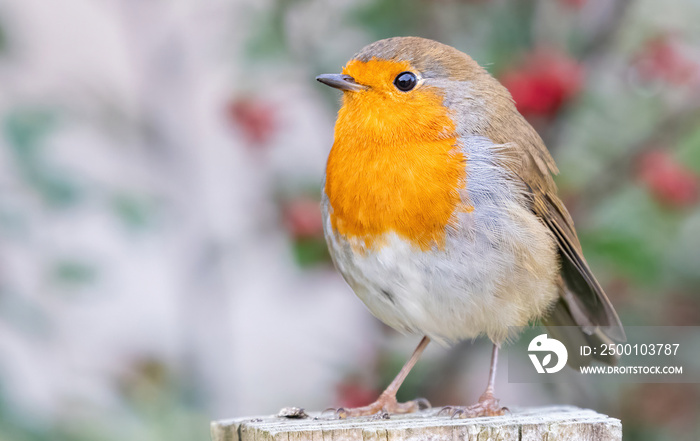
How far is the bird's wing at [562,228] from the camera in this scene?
2490mm

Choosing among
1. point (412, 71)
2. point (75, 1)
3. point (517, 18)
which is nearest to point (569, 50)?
point (517, 18)

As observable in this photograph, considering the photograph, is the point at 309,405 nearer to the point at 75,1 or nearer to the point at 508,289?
the point at 508,289

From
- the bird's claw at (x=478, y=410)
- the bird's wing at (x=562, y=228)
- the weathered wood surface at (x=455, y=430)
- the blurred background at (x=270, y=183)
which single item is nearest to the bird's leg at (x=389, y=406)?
the bird's claw at (x=478, y=410)

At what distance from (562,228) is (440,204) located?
516 mm

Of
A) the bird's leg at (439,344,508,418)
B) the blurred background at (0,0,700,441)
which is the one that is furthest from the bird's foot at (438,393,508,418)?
the blurred background at (0,0,700,441)

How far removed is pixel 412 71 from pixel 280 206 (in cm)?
101

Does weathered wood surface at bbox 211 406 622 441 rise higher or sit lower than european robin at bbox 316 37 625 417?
lower

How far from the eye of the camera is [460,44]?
3369 mm

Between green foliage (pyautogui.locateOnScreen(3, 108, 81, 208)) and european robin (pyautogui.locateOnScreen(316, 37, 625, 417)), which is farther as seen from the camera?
green foliage (pyautogui.locateOnScreen(3, 108, 81, 208))

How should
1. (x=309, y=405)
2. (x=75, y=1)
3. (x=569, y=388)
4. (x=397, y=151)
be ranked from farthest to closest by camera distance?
→ (x=75, y=1)
(x=309, y=405)
(x=569, y=388)
(x=397, y=151)

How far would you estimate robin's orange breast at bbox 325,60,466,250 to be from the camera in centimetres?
229

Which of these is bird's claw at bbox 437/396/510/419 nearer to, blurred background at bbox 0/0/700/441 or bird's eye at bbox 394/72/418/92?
blurred background at bbox 0/0/700/441

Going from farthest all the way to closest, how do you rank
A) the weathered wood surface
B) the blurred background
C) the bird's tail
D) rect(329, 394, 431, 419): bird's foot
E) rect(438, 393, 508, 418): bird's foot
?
the blurred background
the bird's tail
rect(329, 394, 431, 419): bird's foot
rect(438, 393, 508, 418): bird's foot
the weathered wood surface

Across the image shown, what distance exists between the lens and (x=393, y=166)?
7.62 ft
